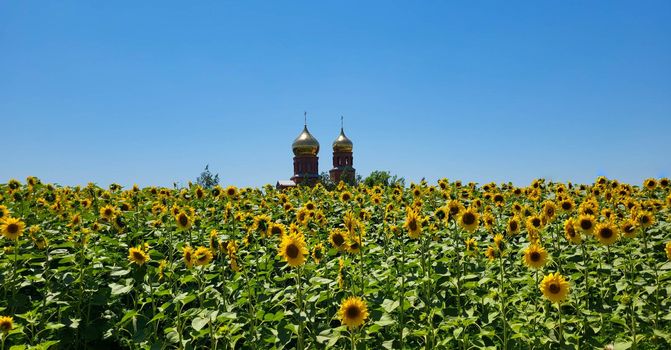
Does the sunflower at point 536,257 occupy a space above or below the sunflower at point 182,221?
below

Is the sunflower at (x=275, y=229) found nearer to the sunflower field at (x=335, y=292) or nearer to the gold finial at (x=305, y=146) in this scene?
the sunflower field at (x=335, y=292)

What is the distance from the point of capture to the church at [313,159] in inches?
3004

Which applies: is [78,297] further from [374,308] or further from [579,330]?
[579,330]

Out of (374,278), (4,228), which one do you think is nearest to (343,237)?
(374,278)

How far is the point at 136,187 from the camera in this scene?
10.2 meters

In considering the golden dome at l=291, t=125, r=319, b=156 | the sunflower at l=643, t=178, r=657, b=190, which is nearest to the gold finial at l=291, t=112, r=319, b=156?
the golden dome at l=291, t=125, r=319, b=156

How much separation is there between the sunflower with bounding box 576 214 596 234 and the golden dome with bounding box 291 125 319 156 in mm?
71686

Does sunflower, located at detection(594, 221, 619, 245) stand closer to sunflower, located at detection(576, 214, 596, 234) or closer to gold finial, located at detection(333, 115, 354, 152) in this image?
sunflower, located at detection(576, 214, 596, 234)

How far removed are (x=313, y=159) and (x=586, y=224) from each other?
237 feet

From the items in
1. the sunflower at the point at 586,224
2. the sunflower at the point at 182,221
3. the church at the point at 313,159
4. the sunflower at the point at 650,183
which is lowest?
the sunflower at the point at 586,224

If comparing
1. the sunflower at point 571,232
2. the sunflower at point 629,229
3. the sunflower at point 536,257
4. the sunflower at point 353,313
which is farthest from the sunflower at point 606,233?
A: the sunflower at point 353,313

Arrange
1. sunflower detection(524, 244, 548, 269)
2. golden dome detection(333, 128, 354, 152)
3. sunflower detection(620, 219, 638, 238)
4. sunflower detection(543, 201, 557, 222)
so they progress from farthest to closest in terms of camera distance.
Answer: golden dome detection(333, 128, 354, 152) < sunflower detection(543, 201, 557, 222) < sunflower detection(620, 219, 638, 238) < sunflower detection(524, 244, 548, 269)

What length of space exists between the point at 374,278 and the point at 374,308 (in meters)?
0.91

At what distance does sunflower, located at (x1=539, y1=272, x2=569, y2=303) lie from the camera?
15.3 ft
